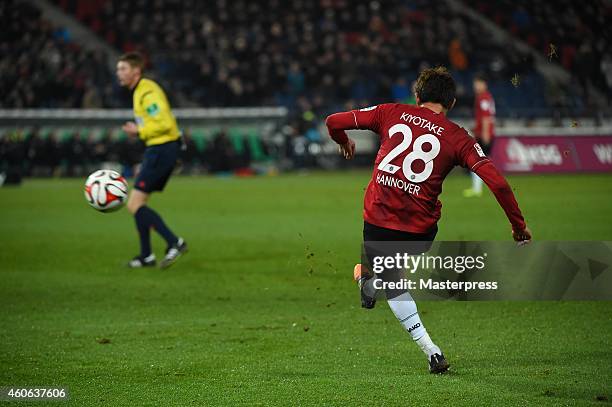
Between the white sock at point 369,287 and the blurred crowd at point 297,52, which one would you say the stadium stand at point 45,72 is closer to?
the blurred crowd at point 297,52

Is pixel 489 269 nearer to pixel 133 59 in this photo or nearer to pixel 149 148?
pixel 149 148

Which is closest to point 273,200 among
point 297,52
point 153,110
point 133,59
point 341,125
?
point 153,110

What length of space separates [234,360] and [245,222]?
33.8 ft

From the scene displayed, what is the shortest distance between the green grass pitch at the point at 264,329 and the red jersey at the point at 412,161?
1.02 metres

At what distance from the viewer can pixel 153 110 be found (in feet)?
39.4

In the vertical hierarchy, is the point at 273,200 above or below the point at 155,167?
above

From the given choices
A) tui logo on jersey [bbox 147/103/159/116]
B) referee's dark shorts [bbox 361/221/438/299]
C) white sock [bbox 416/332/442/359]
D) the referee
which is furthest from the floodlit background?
tui logo on jersey [bbox 147/103/159/116]

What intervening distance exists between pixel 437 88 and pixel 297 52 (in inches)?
1081

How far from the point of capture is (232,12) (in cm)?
3547

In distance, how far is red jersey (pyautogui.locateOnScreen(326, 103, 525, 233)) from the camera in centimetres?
621

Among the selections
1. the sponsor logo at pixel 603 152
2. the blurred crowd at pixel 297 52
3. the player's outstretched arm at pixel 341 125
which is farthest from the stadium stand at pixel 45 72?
the player's outstretched arm at pixel 341 125

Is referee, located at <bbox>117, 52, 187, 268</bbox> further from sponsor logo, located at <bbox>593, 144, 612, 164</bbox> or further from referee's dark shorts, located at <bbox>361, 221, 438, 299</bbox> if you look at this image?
sponsor logo, located at <bbox>593, 144, 612, 164</bbox>

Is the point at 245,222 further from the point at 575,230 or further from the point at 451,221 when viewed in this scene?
the point at 575,230

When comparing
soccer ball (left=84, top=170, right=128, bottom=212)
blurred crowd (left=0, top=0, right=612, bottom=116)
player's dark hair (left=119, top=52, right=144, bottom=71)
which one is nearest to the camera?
soccer ball (left=84, top=170, right=128, bottom=212)
